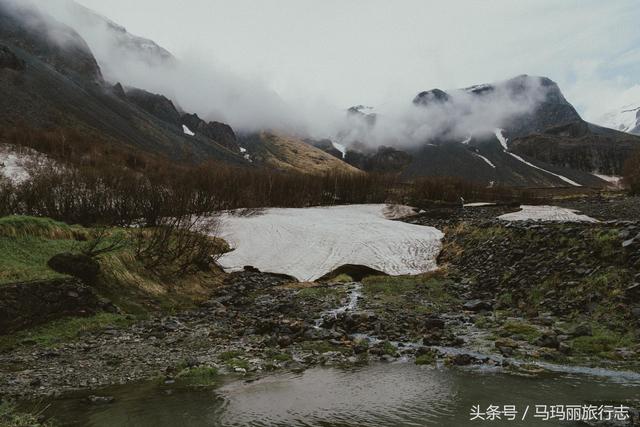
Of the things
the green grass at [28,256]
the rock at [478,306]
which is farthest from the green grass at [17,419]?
the rock at [478,306]

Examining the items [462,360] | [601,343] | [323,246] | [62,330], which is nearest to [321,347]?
[462,360]

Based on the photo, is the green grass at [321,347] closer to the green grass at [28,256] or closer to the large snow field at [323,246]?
the green grass at [28,256]

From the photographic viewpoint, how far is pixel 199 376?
40.6 feet

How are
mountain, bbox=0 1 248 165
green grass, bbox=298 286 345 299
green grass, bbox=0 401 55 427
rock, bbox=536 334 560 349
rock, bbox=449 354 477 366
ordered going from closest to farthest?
green grass, bbox=0 401 55 427
rock, bbox=449 354 477 366
rock, bbox=536 334 560 349
green grass, bbox=298 286 345 299
mountain, bbox=0 1 248 165

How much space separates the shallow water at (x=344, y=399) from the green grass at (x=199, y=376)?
55 centimetres

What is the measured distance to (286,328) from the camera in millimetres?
17734

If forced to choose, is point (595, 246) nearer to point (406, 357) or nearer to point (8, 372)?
point (406, 357)

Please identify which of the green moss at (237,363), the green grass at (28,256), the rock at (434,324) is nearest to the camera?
the green moss at (237,363)

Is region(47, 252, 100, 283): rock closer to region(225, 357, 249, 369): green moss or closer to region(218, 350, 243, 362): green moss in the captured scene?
region(218, 350, 243, 362): green moss

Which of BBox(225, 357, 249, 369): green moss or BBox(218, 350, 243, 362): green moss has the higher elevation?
BBox(225, 357, 249, 369): green moss

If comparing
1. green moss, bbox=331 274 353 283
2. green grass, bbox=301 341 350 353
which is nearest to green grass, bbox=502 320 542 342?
green grass, bbox=301 341 350 353

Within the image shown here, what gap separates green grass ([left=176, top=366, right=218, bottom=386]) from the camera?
38.8 feet

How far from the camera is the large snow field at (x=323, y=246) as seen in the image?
3475cm

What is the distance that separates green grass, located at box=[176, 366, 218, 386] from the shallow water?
547 millimetres
